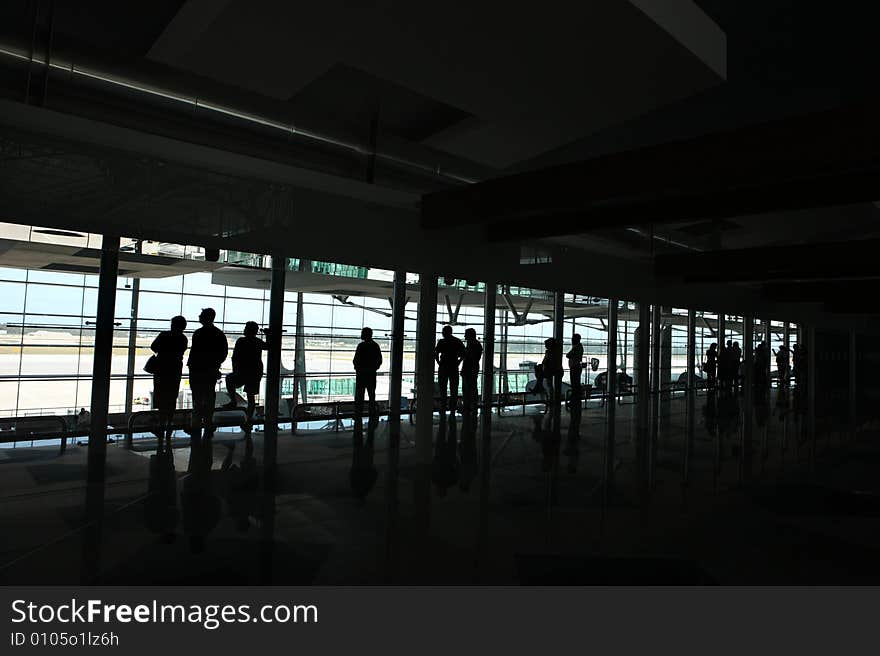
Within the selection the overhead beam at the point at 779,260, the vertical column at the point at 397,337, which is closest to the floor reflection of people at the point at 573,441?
the overhead beam at the point at 779,260

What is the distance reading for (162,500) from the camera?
3992mm

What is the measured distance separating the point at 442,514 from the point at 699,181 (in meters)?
2.58

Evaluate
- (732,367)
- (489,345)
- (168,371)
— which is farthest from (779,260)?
Result: (732,367)

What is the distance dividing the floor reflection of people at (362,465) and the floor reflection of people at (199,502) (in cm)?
101

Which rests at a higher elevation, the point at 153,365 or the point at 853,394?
the point at 153,365

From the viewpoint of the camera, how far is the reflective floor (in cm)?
282

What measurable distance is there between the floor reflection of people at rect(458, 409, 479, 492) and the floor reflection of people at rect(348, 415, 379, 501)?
751 mm

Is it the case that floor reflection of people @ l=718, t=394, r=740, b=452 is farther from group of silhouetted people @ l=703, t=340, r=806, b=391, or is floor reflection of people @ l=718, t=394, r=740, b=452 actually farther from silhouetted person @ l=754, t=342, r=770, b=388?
silhouetted person @ l=754, t=342, r=770, b=388

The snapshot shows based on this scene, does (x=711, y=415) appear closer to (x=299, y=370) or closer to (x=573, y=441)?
(x=573, y=441)

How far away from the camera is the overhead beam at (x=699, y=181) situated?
2.77 metres

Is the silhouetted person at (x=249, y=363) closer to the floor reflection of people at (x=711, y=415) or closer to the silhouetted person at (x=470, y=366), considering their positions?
the silhouetted person at (x=470, y=366)

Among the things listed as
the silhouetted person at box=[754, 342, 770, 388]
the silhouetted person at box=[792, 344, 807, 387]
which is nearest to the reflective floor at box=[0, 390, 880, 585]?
the silhouetted person at box=[792, 344, 807, 387]

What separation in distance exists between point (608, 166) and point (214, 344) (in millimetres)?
5042

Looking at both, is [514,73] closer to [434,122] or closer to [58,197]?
[434,122]
